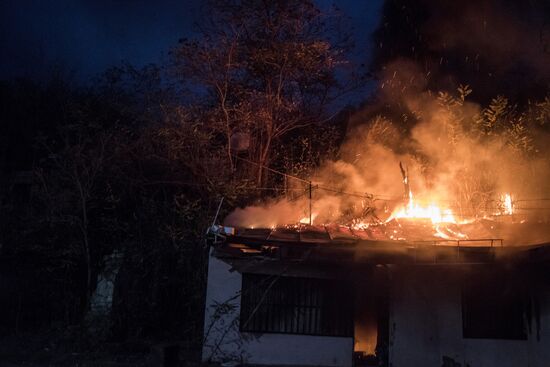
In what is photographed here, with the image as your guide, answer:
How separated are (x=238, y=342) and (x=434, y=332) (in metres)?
4.36

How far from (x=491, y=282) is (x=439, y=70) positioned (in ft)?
29.5

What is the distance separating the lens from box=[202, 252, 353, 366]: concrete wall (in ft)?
35.4

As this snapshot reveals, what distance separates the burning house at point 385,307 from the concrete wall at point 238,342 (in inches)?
0.9

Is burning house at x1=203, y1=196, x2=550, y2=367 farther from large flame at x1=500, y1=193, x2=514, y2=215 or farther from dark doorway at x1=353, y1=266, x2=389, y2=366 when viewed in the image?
large flame at x1=500, y1=193, x2=514, y2=215

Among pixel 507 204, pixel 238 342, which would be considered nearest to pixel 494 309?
pixel 507 204

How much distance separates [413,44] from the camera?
17.7 metres

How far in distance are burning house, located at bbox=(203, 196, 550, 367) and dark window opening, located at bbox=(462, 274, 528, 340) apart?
21mm

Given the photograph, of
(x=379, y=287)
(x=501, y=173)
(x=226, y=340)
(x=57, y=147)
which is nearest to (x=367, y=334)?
(x=379, y=287)

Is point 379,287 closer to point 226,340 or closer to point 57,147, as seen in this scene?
point 226,340

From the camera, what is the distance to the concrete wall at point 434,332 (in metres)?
10.5

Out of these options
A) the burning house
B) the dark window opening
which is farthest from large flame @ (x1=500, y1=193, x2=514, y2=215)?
the dark window opening

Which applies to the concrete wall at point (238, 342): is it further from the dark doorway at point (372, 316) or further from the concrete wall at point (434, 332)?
the concrete wall at point (434, 332)

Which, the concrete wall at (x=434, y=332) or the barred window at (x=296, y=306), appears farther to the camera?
the barred window at (x=296, y=306)

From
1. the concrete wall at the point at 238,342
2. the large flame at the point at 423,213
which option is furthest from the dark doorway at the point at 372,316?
the large flame at the point at 423,213
